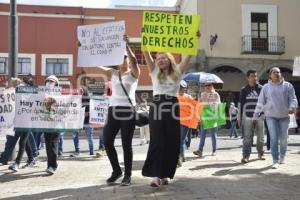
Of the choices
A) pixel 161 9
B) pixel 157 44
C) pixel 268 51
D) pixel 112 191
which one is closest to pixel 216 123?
pixel 157 44

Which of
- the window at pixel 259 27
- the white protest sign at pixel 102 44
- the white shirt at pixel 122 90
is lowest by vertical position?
the white shirt at pixel 122 90

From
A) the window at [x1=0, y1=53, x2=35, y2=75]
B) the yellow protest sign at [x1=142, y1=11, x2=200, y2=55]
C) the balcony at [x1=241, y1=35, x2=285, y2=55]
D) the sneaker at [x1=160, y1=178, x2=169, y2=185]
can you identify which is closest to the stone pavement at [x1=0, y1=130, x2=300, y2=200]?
the sneaker at [x1=160, y1=178, x2=169, y2=185]

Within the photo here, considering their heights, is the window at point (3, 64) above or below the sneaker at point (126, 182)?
above

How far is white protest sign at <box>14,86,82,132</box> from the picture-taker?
8.28 m

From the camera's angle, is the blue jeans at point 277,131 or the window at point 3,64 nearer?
the blue jeans at point 277,131

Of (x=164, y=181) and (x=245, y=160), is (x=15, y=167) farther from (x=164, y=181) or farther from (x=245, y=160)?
(x=245, y=160)

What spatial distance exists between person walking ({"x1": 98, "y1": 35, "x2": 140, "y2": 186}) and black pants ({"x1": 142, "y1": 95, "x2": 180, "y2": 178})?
0.34 m

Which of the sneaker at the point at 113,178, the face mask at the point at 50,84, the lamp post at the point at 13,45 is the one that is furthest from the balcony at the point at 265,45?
the sneaker at the point at 113,178

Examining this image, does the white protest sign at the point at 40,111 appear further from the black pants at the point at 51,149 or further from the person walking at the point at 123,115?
the person walking at the point at 123,115

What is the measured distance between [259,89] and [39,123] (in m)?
4.39

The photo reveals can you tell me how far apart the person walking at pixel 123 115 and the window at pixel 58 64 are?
24959mm

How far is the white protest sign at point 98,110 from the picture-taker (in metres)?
11.2

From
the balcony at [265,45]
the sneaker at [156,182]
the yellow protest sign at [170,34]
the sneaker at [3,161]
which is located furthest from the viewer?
the balcony at [265,45]

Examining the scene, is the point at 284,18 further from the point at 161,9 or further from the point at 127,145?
the point at 127,145
